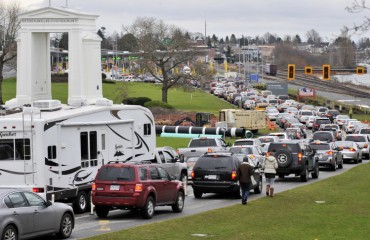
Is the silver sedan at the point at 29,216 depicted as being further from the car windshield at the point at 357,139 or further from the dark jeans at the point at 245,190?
the car windshield at the point at 357,139

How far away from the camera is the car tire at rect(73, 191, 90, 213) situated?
2605 centimetres

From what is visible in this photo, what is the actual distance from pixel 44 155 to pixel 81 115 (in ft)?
7.67

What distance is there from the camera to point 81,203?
26297 millimetres

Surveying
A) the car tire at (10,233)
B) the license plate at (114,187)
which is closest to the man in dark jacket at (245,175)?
the license plate at (114,187)

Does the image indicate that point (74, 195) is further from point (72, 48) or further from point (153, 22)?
point (153, 22)

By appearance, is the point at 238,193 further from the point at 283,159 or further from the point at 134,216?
the point at 283,159

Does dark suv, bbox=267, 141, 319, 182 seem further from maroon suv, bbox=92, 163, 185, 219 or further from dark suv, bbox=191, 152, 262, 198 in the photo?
maroon suv, bbox=92, 163, 185, 219

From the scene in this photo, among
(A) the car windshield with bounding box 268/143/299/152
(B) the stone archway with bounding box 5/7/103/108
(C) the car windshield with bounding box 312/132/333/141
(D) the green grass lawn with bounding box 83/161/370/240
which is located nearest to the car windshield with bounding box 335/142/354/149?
(C) the car windshield with bounding box 312/132/333/141

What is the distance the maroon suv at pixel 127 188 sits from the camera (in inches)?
926

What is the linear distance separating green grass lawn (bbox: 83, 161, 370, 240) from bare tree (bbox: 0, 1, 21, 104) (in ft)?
226

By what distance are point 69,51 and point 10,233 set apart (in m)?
50.6

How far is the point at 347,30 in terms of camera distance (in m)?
26.1

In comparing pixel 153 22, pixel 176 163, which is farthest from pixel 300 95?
pixel 176 163

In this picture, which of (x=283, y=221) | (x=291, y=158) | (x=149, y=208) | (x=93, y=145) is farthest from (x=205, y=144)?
(x=283, y=221)
